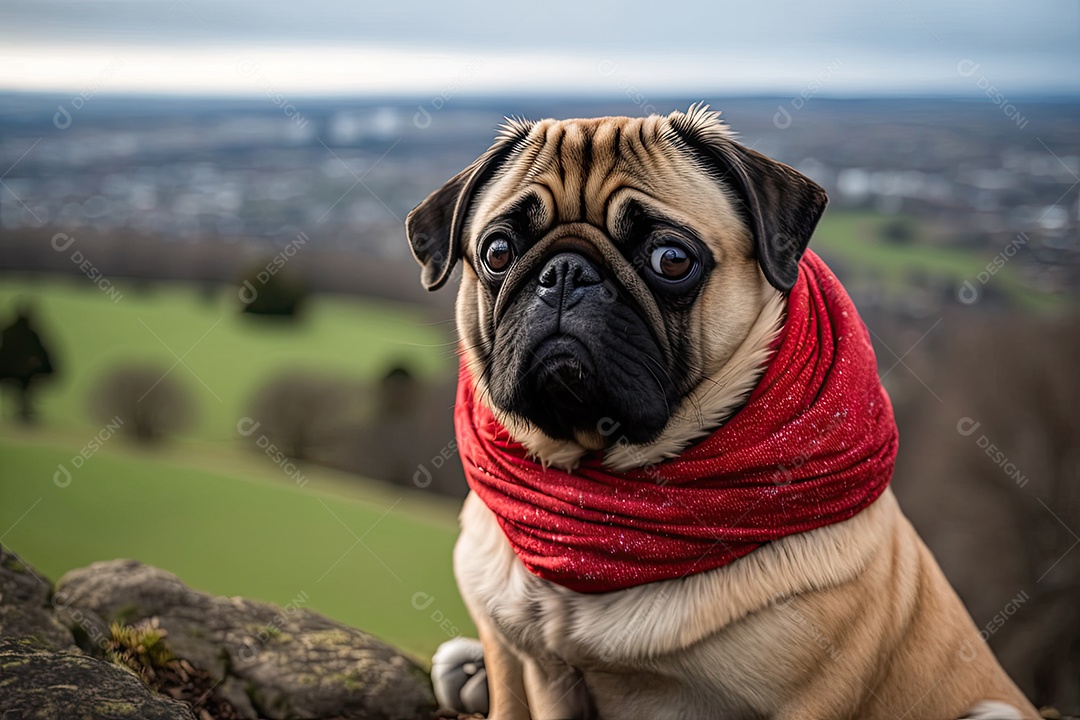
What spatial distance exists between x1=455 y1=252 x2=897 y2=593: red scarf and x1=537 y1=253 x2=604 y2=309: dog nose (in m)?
0.48

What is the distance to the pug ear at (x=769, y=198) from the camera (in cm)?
195

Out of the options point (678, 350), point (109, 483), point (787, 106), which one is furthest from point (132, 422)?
point (787, 106)

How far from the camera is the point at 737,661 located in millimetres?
2023

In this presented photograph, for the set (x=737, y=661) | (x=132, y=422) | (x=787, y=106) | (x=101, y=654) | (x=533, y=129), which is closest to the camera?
(x=737, y=661)

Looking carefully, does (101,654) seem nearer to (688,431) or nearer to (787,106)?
(688,431)

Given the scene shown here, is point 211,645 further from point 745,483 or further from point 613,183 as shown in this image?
point 613,183

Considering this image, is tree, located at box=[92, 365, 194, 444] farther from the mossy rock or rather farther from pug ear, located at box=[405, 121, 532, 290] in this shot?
pug ear, located at box=[405, 121, 532, 290]

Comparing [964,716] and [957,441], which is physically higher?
[957,441]

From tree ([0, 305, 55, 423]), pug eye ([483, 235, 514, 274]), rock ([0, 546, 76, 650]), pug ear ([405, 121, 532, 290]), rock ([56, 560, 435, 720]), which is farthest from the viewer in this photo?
tree ([0, 305, 55, 423])

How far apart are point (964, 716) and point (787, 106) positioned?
2.42 metres

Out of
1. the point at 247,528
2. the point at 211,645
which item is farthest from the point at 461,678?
the point at 247,528

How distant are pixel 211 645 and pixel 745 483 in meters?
1.72

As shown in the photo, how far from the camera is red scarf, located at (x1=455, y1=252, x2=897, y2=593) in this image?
6.73 feet

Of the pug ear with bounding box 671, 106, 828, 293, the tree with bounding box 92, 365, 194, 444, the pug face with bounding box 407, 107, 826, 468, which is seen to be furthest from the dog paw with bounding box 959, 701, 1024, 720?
the tree with bounding box 92, 365, 194, 444
